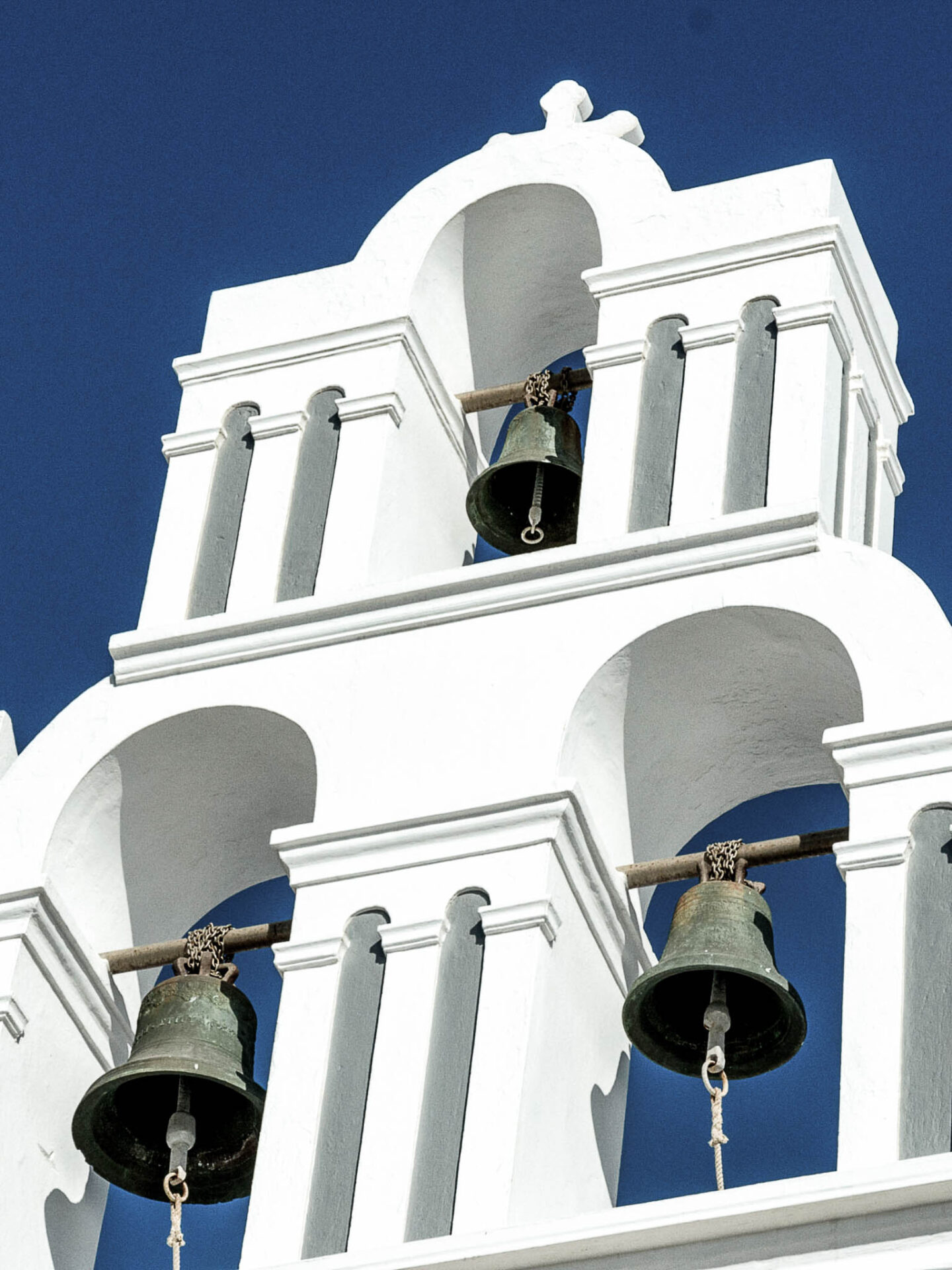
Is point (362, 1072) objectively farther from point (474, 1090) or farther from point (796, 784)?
point (796, 784)

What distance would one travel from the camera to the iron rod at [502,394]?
17.1 meters

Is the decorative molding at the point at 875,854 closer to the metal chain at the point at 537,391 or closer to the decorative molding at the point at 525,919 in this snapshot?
the decorative molding at the point at 525,919

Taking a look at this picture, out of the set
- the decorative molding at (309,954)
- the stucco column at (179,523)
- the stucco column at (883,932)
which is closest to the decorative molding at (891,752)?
the stucco column at (883,932)

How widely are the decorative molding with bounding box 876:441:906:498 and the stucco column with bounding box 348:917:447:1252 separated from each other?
3.66 m

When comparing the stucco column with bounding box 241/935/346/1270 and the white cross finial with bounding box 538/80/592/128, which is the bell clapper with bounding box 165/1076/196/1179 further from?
the white cross finial with bounding box 538/80/592/128

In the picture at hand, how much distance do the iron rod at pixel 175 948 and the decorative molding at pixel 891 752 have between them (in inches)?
85.7

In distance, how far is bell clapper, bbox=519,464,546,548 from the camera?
653 inches

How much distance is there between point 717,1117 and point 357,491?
3790 millimetres

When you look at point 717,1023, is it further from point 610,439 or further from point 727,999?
point 610,439

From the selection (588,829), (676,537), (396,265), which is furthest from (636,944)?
(396,265)

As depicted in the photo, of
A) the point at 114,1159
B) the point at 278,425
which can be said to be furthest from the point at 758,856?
the point at 278,425

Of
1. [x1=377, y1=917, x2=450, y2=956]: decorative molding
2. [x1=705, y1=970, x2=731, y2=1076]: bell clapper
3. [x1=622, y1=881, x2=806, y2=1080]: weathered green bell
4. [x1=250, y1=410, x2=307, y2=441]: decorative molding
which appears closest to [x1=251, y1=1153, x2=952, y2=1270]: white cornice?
[x1=705, y1=970, x2=731, y2=1076]: bell clapper

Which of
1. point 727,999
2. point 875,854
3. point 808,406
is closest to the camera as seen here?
point 875,854

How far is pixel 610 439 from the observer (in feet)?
52.7
